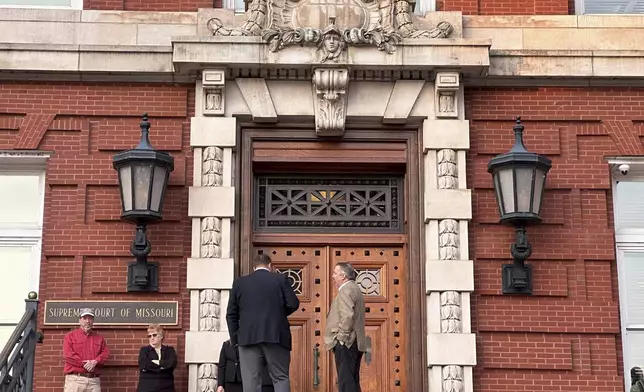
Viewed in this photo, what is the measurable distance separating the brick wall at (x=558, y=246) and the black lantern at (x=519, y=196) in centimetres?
16

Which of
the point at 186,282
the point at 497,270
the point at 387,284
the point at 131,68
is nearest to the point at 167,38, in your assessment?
the point at 131,68

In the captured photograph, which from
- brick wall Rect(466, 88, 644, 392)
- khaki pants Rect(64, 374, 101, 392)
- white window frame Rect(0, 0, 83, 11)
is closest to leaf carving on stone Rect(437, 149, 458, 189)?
brick wall Rect(466, 88, 644, 392)

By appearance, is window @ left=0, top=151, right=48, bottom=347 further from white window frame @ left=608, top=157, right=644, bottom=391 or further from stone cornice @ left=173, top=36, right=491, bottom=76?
white window frame @ left=608, top=157, right=644, bottom=391

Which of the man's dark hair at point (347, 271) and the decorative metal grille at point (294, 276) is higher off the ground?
the decorative metal grille at point (294, 276)

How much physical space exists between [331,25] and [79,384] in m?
4.70

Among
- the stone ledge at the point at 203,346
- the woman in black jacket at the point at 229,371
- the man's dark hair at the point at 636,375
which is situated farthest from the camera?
the stone ledge at the point at 203,346

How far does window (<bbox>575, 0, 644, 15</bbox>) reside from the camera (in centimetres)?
1343

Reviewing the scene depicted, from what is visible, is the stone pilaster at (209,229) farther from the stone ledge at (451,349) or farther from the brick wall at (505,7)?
the brick wall at (505,7)

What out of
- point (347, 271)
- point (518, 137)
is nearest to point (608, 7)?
point (518, 137)

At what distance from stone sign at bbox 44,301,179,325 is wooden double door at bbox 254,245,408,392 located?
1.27 metres

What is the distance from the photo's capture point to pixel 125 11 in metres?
12.9

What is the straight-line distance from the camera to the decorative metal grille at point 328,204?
1267 cm

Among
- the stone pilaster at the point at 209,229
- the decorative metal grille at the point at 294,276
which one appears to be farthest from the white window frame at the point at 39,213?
the decorative metal grille at the point at 294,276

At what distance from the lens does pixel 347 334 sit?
422 inches
